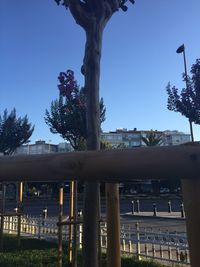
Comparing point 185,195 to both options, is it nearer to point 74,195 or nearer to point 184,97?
point 74,195

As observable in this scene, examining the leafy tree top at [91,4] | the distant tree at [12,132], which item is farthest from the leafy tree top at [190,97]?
the distant tree at [12,132]

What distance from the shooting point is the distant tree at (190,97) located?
14.0 metres

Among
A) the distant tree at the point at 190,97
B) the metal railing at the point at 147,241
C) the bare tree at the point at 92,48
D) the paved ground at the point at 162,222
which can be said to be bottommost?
the metal railing at the point at 147,241

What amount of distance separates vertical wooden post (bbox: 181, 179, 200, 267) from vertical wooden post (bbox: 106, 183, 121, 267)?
1.10 m

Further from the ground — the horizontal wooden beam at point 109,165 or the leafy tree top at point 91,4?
the leafy tree top at point 91,4

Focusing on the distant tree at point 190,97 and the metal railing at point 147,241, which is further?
the distant tree at point 190,97

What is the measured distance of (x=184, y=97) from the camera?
14750mm

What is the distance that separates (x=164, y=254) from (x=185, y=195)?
7.32 meters

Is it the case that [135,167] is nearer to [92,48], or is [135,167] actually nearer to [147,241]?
[92,48]

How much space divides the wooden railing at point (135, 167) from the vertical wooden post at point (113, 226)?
94cm

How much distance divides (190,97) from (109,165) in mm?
13725

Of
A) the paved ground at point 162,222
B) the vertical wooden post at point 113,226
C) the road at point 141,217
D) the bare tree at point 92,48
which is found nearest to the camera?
the vertical wooden post at point 113,226

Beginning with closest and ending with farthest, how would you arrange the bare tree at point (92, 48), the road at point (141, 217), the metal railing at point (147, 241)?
the bare tree at point (92, 48) < the metal railing at point (147, 241) < the road at point (141, 217)

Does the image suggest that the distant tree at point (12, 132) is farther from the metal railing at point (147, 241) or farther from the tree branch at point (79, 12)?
the tree branch at point (79, 12)
